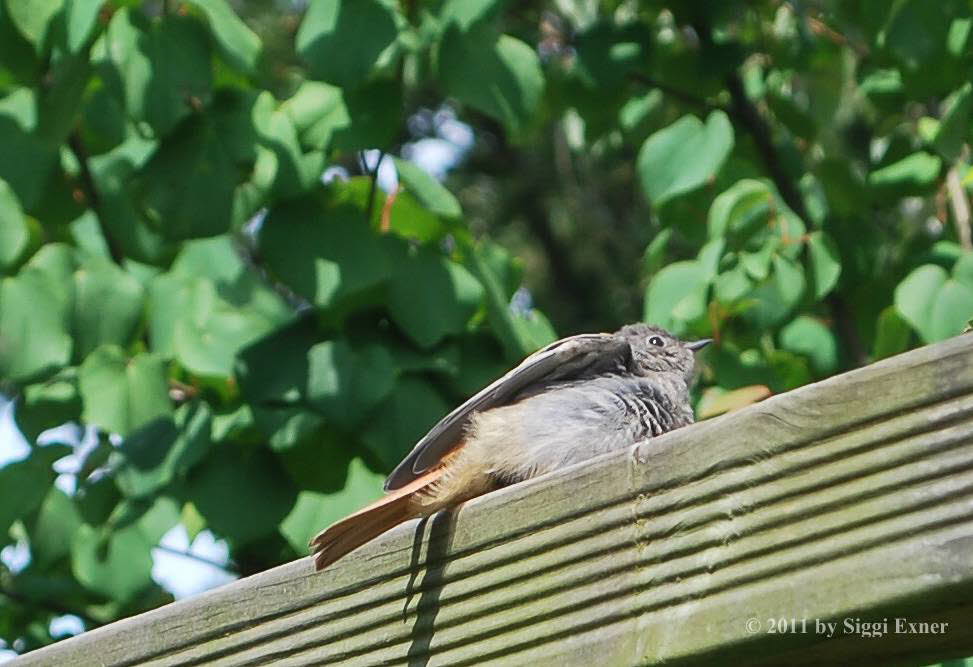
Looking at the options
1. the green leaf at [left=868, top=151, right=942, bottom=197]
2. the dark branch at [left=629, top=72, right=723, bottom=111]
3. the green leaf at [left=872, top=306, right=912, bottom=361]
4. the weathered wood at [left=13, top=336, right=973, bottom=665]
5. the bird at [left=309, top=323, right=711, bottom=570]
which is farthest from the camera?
the dark branch at [left=629, top=72, right=723, bottom=111]

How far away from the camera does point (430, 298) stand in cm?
311

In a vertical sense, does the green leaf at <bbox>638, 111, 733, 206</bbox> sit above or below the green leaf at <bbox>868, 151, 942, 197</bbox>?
above

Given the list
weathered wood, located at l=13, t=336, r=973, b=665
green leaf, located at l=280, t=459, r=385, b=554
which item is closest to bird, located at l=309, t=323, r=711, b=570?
weathered wood, located at l=13, t=336, r=973, b=665

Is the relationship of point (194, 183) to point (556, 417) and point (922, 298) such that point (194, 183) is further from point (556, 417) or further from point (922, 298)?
point (922, 298)

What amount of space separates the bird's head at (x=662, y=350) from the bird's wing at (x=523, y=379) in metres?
0.75

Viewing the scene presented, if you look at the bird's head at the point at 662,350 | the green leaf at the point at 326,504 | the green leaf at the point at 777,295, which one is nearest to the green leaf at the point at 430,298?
the green leaf at the point at 326,504

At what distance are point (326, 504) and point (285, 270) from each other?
1.66 ft

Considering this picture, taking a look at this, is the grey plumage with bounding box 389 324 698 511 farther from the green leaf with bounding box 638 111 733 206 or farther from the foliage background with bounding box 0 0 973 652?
the green leaf with bounding box 638 111 733 206

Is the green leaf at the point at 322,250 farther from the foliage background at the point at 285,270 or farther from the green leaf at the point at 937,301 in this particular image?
the green leaf at the point at 937,301

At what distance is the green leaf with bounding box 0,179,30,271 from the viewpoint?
310 centimetres

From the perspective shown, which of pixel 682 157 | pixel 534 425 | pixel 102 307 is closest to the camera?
pixel 534 425

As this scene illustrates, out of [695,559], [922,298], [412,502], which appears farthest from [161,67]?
[695,559]

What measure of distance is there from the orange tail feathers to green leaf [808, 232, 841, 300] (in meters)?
1.37

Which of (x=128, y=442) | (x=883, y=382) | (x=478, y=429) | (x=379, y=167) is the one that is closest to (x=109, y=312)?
(x=128, y=442)
